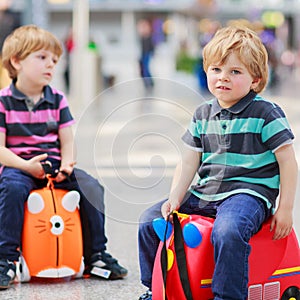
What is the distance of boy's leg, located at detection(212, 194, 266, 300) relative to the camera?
9.55ft

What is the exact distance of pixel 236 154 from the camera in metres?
3.20

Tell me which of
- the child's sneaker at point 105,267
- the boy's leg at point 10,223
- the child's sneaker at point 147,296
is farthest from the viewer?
the child's sneaker at point 105,267

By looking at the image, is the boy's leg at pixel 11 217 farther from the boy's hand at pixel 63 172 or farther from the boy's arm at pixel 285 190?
the boy's arm at pixel 285 190

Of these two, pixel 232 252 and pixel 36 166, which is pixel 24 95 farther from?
pixel 232 252

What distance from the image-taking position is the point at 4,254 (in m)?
3.67

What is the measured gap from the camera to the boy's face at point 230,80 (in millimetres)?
3182

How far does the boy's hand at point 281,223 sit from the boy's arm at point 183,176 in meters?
0.41

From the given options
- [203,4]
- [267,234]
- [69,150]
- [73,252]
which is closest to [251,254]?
[267,234]

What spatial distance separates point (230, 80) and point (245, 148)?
29 cm

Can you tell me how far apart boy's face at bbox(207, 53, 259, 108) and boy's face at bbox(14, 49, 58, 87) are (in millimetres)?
1069

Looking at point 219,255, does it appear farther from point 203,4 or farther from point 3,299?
point 203,4

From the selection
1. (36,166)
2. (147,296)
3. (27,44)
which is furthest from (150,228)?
(27,44)

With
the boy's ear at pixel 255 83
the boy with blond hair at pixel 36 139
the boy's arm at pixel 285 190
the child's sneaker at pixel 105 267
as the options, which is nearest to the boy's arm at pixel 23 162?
the boy with blond hair at pixel 36 139

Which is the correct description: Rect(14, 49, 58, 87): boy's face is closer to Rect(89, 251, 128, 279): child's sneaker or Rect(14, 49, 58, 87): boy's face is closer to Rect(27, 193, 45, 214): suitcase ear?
Rect(27, 193, 45, 214): suitcase ear
